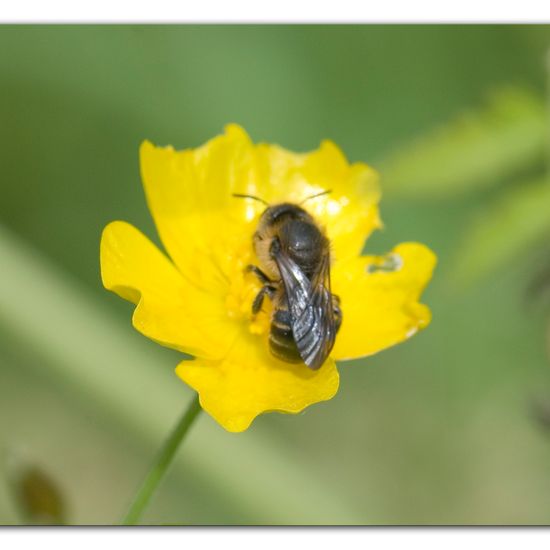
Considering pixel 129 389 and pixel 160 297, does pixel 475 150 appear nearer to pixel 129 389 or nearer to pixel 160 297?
pixel 160 297

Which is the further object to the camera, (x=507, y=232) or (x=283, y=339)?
(x=507, y=232)

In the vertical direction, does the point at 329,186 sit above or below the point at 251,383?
above

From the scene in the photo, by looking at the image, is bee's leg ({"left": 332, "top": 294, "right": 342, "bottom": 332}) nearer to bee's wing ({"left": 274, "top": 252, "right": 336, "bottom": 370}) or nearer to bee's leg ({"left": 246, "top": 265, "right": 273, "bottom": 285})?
bee's wing ({"left": 274, "top": 252, "right": 336, "bottom": 370})

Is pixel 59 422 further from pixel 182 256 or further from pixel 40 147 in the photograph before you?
pixel 182 256

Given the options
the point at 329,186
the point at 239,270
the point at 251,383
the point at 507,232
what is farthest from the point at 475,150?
the point at 251,383

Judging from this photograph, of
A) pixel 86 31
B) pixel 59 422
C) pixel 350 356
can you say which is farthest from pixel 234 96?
pixel 350 356
